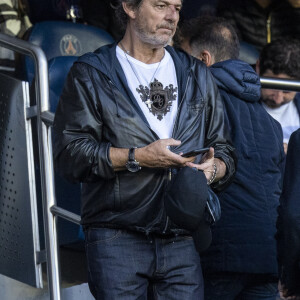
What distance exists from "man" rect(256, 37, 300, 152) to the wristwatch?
1.20 meters

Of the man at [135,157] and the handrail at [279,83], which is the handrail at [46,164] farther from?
the handrail at [279,83]

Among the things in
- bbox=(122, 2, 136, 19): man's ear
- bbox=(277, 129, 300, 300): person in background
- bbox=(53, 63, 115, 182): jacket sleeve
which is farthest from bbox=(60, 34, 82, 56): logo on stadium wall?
bbox=(277, 129, 300, 300): person in background

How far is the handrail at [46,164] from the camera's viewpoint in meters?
3.59

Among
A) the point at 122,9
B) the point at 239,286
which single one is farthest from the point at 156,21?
the point at 239,286

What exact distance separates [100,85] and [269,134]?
76 cm

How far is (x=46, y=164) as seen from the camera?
360 cm

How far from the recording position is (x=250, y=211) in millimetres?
3219

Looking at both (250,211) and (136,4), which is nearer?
(136,4)

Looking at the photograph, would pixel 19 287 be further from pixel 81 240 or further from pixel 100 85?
pixel 100 85

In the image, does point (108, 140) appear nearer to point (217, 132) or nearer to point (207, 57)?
point (217, 132)

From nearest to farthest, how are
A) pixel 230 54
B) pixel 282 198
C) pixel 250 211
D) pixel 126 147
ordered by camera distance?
1. pixel 282 198
2. pixel 126 147
3. pixel 250 211
4. pixel 230 54

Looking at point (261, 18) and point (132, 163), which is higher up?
point (261, 18)

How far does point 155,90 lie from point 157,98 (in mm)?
28

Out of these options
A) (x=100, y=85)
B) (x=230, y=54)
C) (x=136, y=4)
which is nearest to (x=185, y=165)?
(x=100, y=85)
